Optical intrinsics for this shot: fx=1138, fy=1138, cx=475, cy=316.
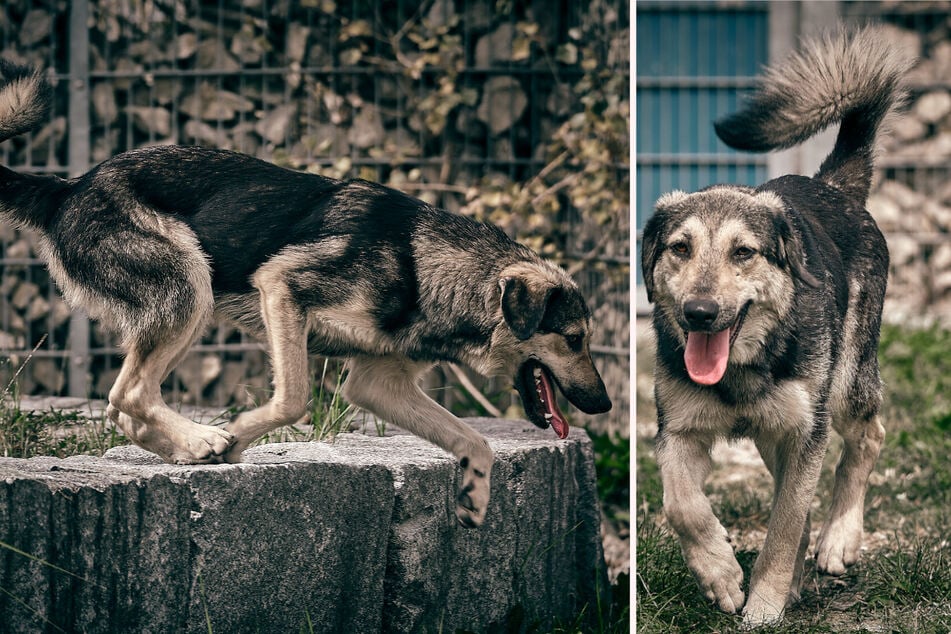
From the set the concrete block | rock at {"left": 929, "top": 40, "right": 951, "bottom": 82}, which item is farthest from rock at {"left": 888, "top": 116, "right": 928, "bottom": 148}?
the concrete block

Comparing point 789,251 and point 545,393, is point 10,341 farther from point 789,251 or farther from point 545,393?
point 789,251

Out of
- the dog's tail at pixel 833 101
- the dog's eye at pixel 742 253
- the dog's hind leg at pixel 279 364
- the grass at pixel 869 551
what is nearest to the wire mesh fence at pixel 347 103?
the grass at pixel 869 551

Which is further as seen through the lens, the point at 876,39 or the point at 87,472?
the point at 876,39

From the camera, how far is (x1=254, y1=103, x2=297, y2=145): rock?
6.41 metres

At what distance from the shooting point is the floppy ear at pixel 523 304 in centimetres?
373

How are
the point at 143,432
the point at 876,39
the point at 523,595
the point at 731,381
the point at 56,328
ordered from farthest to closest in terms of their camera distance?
the point at 56,328 → the point at 523,595 → the point at 876,39 → the point at 143,432 → the point at 731,381

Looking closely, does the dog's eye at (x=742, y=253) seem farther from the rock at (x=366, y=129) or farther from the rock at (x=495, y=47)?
the rock at (x=495, y=47)

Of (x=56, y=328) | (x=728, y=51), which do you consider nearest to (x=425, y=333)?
(x=728, y=51)

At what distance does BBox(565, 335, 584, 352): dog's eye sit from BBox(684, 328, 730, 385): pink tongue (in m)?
0.60

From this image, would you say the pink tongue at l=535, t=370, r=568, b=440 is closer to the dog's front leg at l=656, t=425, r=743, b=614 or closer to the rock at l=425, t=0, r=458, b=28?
the dog's front leg at l=656, t=425, r=743, b=614

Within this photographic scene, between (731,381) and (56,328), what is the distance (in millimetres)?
4056

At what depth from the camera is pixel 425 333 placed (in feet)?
12.6

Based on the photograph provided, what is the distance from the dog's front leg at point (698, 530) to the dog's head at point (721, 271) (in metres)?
0.29

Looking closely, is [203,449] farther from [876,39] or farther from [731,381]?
[876,39]
